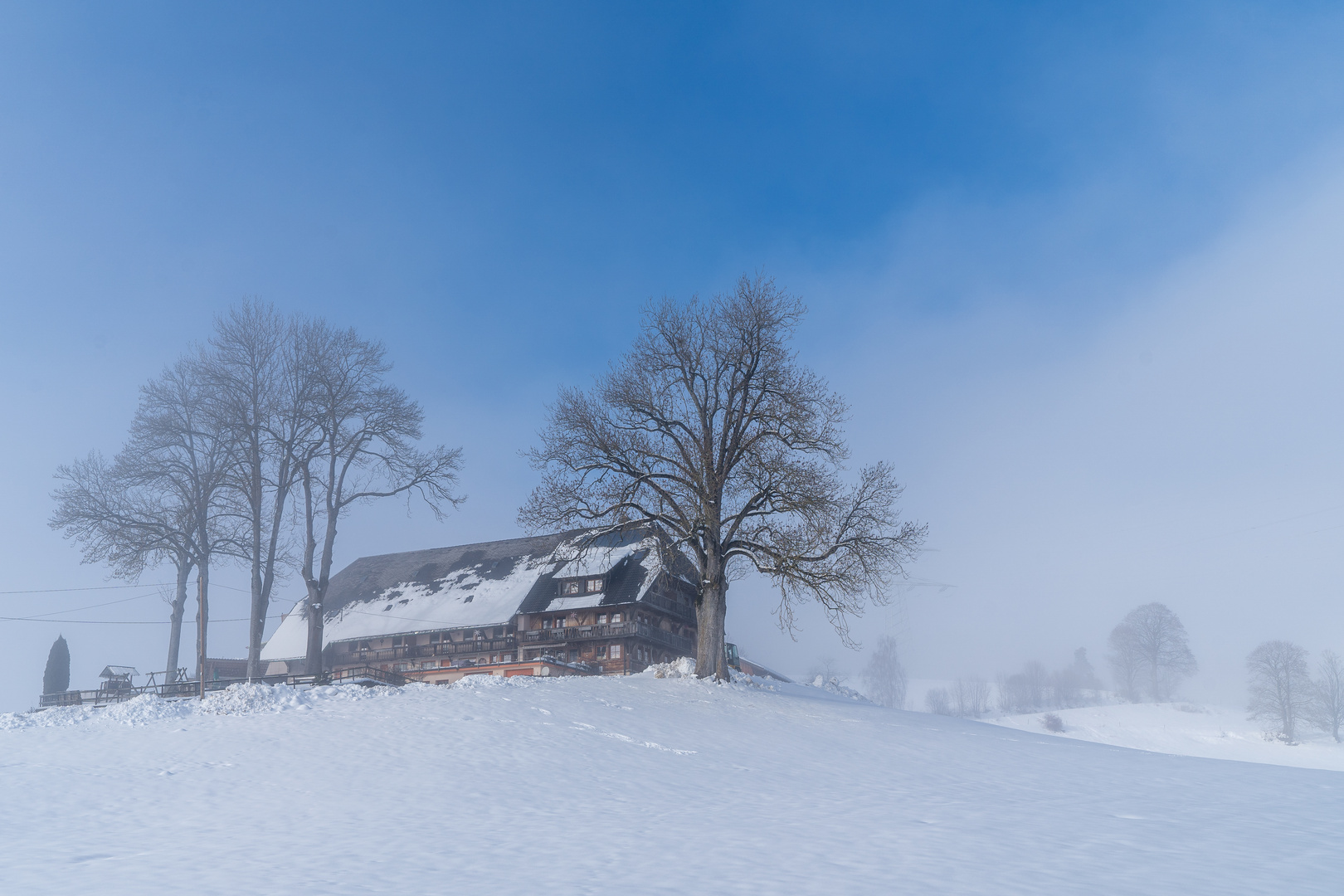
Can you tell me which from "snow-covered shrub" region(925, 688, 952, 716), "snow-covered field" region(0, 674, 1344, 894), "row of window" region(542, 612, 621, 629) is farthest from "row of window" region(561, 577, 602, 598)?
"snow-covered shrub" region(925, 688, 952, 716)

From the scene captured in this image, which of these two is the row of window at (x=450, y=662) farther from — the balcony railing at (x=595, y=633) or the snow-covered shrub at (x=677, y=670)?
the snow-covered shrub at (x=677, y=670)

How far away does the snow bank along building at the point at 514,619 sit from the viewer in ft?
143

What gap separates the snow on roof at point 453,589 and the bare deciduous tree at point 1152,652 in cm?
5970

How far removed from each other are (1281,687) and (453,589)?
5663cm

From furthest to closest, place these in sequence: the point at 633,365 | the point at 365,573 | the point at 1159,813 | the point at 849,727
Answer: the point at 365,573 < the point at 633,365 < the point at 849,727 < the point at 1159,813

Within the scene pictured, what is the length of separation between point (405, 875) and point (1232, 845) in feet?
27.8

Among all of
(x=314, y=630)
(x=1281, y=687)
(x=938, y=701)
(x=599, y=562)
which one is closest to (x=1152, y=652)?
(x=1281, y=687)

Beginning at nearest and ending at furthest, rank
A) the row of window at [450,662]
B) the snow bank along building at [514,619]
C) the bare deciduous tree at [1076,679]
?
the snow bank along building at [514,619]
the row of window at [450,662]
the bare deciduous tree at [1076,679]

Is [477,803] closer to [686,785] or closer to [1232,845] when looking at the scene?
[686,785]

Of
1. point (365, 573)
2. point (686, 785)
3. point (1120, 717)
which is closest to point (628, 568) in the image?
point (365, 573)

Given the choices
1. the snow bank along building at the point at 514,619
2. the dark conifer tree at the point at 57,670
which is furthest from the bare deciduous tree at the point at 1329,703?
the dark conifer tree at the point at 57,670

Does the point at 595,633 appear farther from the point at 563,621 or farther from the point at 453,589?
the point at 453,589

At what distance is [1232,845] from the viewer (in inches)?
322

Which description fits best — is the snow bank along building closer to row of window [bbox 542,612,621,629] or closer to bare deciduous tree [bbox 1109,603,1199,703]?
row of window [bbox 542,612,621,629]
